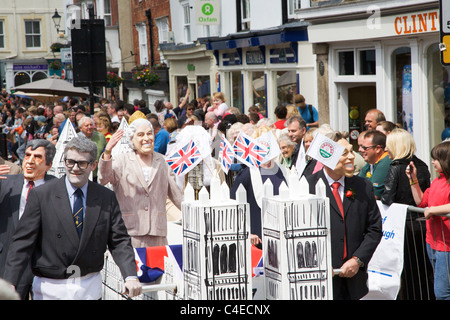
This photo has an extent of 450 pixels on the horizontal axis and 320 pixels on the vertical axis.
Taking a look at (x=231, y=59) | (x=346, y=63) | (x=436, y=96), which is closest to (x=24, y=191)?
(x=436, y=96)

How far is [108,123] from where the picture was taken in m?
12.1

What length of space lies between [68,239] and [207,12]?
18.9 m

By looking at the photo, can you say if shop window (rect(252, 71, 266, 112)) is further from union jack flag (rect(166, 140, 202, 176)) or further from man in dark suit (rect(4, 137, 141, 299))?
man in dark suit (rect(4, 137, 141, 299))

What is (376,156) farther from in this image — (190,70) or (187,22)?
(187,22)

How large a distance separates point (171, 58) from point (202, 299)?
2578 cm

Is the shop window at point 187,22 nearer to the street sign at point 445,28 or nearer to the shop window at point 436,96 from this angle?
the shop window at point 436,96

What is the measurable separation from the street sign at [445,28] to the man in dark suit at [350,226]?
3.69ft

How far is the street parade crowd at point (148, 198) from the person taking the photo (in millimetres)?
4793

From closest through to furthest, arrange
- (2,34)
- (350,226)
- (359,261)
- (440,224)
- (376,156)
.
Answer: (359,261), (350,226), (440,224), (376,156), (2,34)

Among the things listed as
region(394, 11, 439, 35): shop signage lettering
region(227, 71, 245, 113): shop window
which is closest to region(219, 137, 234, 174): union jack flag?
region(394, 11, 439, 35): shop signage lettering

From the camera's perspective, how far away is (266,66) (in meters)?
20.5

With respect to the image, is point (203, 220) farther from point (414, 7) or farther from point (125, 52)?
point (125, 52)
